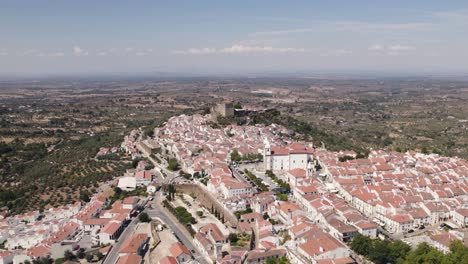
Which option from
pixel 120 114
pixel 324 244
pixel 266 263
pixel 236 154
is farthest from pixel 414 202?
pixel 120 114

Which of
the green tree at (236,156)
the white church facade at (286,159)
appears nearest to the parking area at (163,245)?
the white church facade at (286,159)

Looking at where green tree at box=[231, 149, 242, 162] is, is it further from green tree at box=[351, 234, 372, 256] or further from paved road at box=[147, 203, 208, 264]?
green tree at box=[351, 234, 372, 256]

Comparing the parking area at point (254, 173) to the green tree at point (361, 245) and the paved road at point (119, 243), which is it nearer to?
the paved road at point (119, 243)

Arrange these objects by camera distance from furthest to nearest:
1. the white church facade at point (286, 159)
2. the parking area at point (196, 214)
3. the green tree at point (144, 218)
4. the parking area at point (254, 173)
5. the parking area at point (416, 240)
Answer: the white church facade at point (286, 159) → the parking area at point (254, 173) → the green tree at point (144, 218) → the parking area at point (196, 214) → the parking area at point (416, 240)

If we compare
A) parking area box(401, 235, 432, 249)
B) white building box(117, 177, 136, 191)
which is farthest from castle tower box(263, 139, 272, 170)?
parking area box(401, 235, 432, 249)

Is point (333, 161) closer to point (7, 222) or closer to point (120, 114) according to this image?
point (7, 222)
